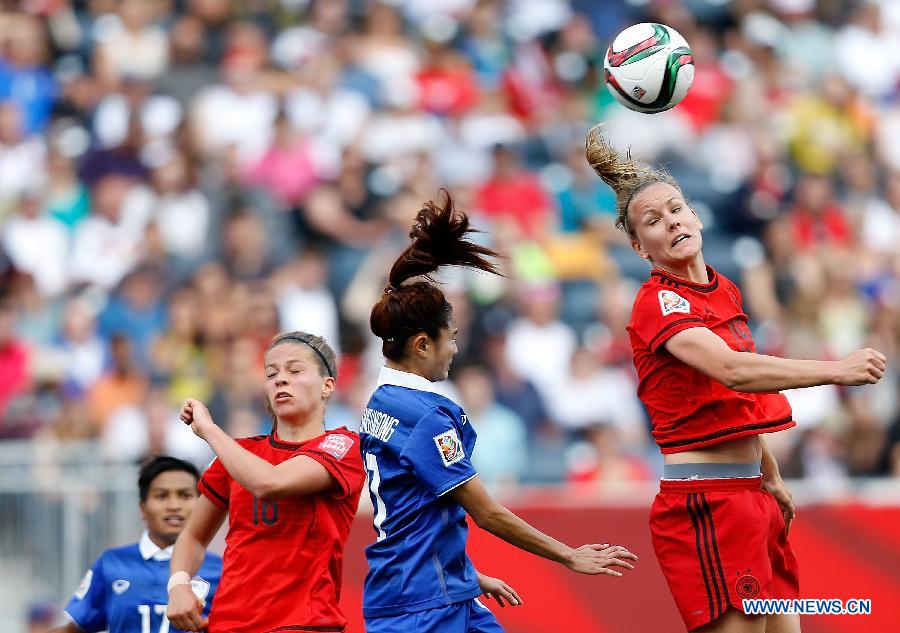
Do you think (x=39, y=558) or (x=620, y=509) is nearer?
(x=620, y=509)

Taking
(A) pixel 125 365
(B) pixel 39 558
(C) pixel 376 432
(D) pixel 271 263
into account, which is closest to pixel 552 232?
(D) pixel 271 263

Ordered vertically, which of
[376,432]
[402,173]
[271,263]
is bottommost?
[376,432]

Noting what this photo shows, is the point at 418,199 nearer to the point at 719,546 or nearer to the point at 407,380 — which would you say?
the point at 407,380

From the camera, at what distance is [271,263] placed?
40.5 ft

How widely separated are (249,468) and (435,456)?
0.63 metres

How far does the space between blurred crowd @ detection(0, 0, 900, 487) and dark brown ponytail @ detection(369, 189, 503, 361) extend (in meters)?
5.05

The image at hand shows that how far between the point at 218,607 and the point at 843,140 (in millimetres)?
10724

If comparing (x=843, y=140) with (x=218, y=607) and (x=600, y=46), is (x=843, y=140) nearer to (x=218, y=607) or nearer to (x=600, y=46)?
(x=600, y=46)

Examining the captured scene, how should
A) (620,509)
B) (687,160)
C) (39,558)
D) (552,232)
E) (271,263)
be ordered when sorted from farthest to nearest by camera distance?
1. (687,160)
2. (552,232)
3. (271,263)
4. (39,558)
5. (620,509)

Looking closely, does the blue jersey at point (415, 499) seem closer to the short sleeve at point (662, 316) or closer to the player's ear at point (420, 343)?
the player's ear at point (420, 343)

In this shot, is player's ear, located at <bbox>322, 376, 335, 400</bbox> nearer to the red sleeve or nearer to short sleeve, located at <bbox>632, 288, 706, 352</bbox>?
the red sleeve

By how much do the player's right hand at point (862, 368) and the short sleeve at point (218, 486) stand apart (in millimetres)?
2197

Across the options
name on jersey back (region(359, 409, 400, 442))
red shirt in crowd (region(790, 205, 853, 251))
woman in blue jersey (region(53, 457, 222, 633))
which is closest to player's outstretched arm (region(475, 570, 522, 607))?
name on jersey back (region(359, 409, 400, 442))

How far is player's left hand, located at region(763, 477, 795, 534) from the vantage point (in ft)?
18.1
